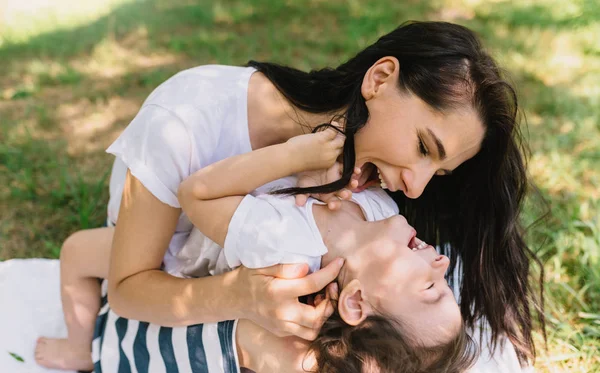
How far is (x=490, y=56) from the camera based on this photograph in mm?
2225

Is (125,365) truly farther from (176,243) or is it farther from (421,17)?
(421,17)

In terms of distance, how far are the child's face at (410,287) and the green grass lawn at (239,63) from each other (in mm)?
779

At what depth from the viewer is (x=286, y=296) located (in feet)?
6.51

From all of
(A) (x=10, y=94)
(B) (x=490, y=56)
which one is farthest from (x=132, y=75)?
(B) (x=490, y=56)

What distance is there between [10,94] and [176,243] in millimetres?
3068

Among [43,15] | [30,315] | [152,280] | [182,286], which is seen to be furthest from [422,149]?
[43,15]

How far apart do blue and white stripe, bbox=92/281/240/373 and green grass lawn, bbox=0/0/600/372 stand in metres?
1.01

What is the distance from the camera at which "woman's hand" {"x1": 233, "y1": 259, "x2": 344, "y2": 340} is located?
1989 mm

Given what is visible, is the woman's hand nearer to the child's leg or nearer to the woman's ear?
the woman's ear

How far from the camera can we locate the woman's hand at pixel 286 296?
1.99 meters

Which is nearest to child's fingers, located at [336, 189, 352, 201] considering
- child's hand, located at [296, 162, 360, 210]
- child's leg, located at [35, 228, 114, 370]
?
child's hand, located at [296, 162, 360, 210]

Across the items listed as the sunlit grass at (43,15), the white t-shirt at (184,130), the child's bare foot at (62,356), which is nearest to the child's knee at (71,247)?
the child's bare foot at (62,356)

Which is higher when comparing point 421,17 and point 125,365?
point 421,17

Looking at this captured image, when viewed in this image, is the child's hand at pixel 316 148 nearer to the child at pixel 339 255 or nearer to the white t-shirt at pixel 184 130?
the child at pixel 339 255
